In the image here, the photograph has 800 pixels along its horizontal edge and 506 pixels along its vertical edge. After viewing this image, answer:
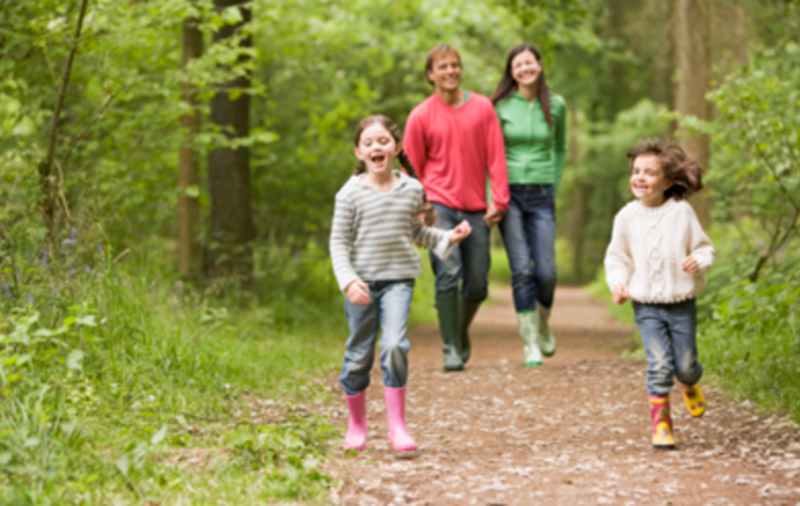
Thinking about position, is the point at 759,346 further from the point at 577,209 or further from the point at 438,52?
the point at 577,209

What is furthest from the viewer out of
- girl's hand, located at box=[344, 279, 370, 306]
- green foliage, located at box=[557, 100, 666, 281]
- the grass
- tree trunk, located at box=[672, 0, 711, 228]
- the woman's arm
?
green foliage, located at box=[557, 100, 666, 281]

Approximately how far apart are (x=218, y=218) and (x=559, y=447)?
557 centimetres

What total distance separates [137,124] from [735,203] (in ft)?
19.7

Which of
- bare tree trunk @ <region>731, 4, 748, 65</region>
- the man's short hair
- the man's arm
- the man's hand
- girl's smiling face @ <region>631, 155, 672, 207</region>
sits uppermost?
bare tree trunk @ <region>731, 4, 748, 65</region>

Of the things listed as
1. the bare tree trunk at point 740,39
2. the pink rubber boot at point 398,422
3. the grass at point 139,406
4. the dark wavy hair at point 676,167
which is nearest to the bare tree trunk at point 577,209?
the bare tree trunk at point 740,39

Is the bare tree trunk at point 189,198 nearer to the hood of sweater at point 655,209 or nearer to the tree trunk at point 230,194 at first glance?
the tree trunk at point 230,194

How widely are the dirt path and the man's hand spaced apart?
44.8 inches

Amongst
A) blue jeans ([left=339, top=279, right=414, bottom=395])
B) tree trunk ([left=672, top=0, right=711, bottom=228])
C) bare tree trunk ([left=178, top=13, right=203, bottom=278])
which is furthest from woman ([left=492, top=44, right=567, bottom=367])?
tree trunk ([left=672, top=0, right=711, bottom=228])

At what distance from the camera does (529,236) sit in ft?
21.5

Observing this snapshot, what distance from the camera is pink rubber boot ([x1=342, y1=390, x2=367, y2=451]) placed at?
4336 mm

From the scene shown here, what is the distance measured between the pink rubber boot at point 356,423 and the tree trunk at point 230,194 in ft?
16.1

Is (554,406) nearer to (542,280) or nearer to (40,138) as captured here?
(542,280)

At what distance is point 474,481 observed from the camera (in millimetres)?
3742

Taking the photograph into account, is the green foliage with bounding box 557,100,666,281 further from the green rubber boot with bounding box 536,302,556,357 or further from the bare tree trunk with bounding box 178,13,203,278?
the green rubber boot with bounding box 536,302,556,357
